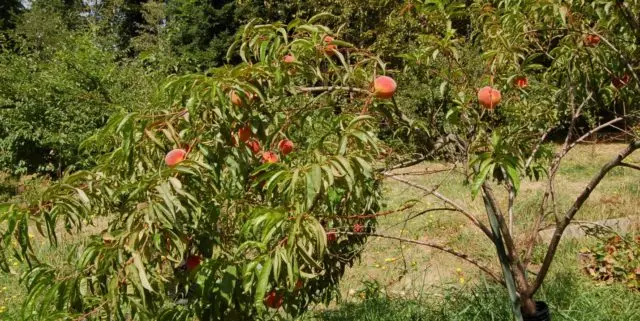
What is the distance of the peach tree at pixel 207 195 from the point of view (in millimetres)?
1094

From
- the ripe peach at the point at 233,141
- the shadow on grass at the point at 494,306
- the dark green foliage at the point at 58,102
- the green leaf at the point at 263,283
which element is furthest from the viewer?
the dark green foliage at the point at 58,102

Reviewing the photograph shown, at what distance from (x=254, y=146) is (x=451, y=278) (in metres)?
2.83

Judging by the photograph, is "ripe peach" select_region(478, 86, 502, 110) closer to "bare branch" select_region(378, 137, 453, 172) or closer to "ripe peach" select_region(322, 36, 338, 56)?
"bare branch" select_region(378, 137, 453, 172)

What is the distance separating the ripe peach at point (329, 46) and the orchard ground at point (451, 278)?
46 centimetres

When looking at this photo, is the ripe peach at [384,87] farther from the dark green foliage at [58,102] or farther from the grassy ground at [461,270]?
the dark green foliage at [58,102]

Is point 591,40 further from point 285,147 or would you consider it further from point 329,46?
point 285,147

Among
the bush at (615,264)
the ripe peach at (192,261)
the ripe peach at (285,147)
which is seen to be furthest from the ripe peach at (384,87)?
the bush at (615,264)

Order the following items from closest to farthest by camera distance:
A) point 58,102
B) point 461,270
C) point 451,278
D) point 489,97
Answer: point 489,97 → point 451,278 → point 461,270 → point 58,102

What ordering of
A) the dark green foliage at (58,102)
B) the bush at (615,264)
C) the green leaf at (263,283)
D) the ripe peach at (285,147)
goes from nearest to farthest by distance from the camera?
the green leaf at (263,283)
the ripe peach at (285,147)
the bush at (615,264)
the dark green foliage at (58,102)

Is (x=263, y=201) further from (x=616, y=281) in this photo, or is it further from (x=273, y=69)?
(x=616, y=281)

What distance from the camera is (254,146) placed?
1.47 meters

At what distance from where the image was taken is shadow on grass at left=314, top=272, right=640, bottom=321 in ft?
9.04

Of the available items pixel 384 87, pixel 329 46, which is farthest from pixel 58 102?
pixel 384 87

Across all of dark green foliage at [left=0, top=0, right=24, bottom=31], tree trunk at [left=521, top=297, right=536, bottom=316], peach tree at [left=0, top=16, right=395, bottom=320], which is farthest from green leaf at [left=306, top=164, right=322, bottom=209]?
dark green foliage at [left=0, top=0, right=24, bottom=31]
